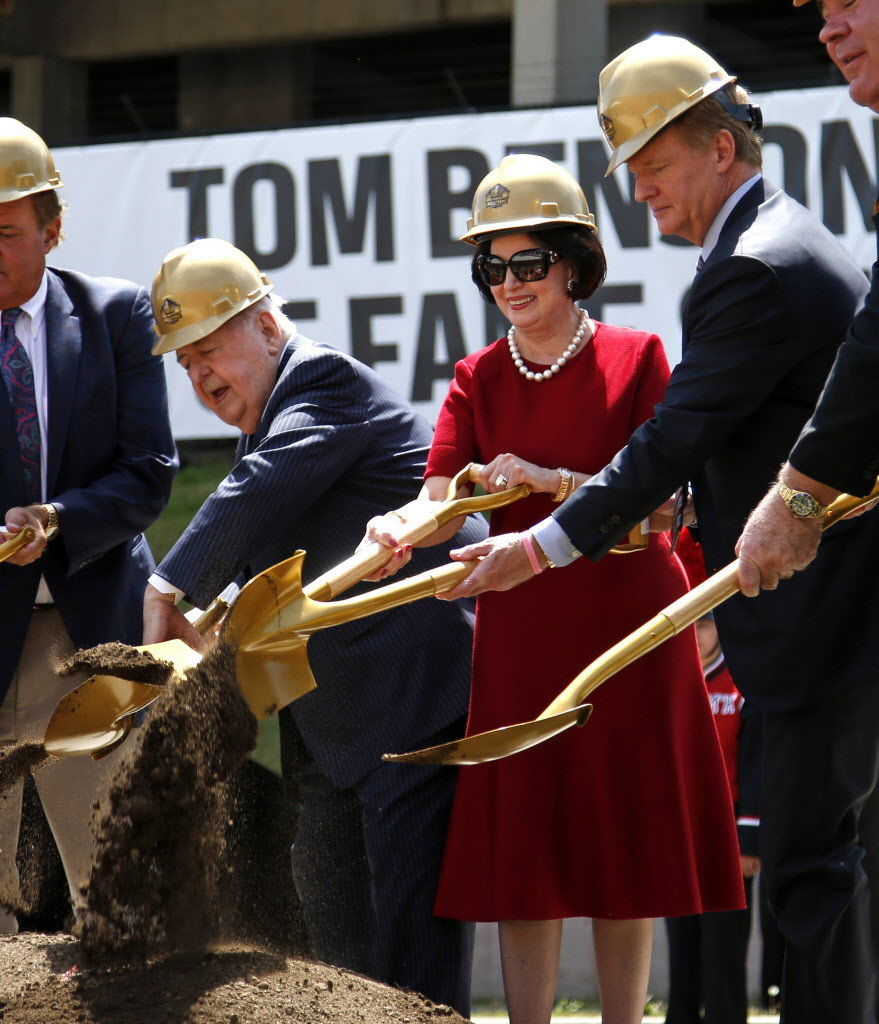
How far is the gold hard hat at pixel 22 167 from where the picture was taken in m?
4.18

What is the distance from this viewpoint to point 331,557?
3785mm

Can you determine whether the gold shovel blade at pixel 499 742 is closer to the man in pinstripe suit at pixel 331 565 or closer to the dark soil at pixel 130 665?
the dark soil at pixel 130 665

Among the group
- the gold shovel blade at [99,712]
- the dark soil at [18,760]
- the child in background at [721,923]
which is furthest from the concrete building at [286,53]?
the gold shovel blade at [99,712]

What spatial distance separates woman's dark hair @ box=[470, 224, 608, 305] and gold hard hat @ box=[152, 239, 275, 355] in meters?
0.55

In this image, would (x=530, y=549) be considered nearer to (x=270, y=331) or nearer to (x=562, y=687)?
(x=562, y=687)

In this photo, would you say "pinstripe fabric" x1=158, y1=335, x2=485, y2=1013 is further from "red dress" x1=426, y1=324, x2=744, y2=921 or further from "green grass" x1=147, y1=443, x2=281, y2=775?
"green grass" x1=147, y1=443, x2=281, y2=775

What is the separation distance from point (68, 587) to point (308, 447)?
0.94 m

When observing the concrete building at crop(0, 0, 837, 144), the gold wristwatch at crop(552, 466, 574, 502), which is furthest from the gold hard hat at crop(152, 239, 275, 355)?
the concrete building at crop(0, 0, 837, 144)

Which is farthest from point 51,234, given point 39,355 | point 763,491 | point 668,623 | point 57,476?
point 668,623

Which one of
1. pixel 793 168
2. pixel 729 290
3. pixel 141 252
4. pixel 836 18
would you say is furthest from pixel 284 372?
pixel 141 252

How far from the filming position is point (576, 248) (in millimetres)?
3627

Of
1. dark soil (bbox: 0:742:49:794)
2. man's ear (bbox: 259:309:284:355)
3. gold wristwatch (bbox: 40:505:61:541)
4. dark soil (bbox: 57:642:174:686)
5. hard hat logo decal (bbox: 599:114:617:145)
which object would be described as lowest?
dark soil (bbox: 0:742:49:794)

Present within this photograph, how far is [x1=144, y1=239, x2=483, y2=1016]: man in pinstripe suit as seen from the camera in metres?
3.61

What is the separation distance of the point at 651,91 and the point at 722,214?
0.91 feet
